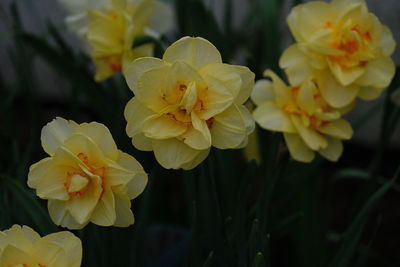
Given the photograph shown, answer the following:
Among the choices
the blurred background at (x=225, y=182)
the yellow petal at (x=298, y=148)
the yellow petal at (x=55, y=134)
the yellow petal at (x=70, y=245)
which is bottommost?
the blurred background at (x=225, y=182)

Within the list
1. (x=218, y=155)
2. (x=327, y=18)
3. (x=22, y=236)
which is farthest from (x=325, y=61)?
(x=22, y=236)

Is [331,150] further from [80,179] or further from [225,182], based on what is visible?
[80,179]

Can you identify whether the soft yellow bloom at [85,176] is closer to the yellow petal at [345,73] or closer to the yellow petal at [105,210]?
the yellow petal at [105,210]

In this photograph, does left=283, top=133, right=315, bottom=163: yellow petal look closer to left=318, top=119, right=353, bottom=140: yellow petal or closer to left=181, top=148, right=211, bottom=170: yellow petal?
left=318, top=119, right=353, bottom=140: yellow petal

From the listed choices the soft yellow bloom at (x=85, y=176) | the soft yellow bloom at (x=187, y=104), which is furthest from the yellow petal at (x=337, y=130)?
the soft yellow bloom at (x=85, y=176)

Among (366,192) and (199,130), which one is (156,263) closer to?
(366,192)

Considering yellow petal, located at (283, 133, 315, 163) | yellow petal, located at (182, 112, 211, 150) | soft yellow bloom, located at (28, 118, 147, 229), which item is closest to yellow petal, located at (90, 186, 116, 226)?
soft yellow bloom, located at (28, 118, 147, 229)

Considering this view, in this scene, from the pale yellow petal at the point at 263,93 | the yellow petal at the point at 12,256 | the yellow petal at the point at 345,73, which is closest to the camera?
the yellow petal at the point at 12,256
